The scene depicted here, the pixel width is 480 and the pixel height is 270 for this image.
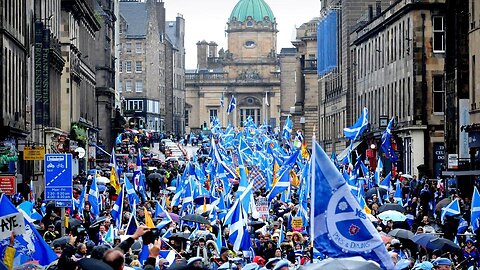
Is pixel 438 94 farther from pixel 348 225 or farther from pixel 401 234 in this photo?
pixel 348 225

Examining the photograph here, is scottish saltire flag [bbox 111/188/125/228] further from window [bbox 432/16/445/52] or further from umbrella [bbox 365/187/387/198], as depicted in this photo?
window [bbox 432/16/445/52]

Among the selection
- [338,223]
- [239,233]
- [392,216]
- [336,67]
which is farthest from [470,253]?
[336,67]

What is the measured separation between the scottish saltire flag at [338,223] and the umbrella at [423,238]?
7939 mm

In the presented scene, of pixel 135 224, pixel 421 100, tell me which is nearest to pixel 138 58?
pixel 421 100

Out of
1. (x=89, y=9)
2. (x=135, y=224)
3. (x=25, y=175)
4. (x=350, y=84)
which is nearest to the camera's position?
(x=135, y=224)

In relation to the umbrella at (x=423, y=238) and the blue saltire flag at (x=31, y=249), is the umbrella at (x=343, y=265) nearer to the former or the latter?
the blue saltire flag at (x=31, y=249)

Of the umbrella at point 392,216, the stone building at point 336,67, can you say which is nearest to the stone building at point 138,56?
the stone building at point 336,67

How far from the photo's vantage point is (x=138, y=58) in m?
172

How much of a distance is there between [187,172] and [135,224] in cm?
1879

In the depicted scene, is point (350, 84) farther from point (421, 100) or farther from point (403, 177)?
point (403, 177)

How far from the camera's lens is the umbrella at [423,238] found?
25.3 m

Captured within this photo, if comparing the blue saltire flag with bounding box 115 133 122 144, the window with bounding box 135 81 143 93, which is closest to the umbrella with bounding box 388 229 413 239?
the blue saltire flag with bounding box 115 133 122 144

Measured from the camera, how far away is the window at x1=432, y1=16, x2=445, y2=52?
65.9m

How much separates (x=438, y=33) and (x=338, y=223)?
4955cm
